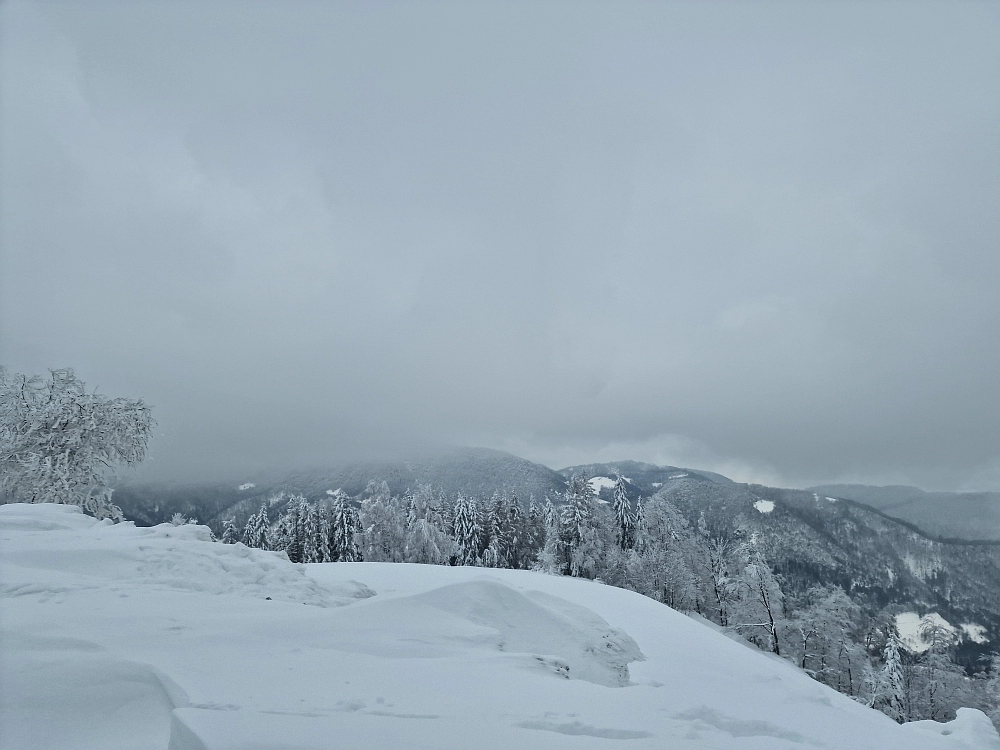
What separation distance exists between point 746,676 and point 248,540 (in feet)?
192

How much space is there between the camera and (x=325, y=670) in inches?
200

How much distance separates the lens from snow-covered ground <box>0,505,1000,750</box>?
3934mm

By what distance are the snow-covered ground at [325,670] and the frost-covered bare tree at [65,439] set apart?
40.3 ft

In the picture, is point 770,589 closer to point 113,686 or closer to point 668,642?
point 668,642

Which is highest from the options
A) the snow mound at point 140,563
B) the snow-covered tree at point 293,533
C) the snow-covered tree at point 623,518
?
the snow mound at point 140,563

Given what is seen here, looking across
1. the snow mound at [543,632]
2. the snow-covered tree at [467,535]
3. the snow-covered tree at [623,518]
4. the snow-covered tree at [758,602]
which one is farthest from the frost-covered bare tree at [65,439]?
the snow-covered tree at [623,518]

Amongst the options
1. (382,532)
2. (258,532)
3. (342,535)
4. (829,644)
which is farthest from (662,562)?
(258,532)

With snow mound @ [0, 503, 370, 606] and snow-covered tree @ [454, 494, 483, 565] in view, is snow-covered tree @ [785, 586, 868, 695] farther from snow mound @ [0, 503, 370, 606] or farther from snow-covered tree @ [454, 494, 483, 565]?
snow mound @ [0, 503, 370, 606]

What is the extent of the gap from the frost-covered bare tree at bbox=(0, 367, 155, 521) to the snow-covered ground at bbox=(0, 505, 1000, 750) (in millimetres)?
12271

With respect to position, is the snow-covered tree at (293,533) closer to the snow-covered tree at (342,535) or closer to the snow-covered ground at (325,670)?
the snow-covered tree at (342,535)

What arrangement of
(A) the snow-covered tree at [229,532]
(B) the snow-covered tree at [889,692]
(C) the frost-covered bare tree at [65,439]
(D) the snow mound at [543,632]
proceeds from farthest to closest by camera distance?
(A) the snow-covered tree at [229,532], (B) the snow-covered tree at [889,692], (C) the frost-covered bare tree at [65,439], (D) the snow mound at [543,632]

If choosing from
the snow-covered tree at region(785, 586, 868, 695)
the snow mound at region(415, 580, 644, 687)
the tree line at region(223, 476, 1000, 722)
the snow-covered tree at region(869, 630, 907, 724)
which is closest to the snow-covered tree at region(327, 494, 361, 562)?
the tree line at region(223, 476, 1000, 722)

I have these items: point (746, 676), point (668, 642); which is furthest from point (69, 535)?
point (746, 676)

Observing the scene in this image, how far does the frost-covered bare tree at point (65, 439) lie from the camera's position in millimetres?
18922
